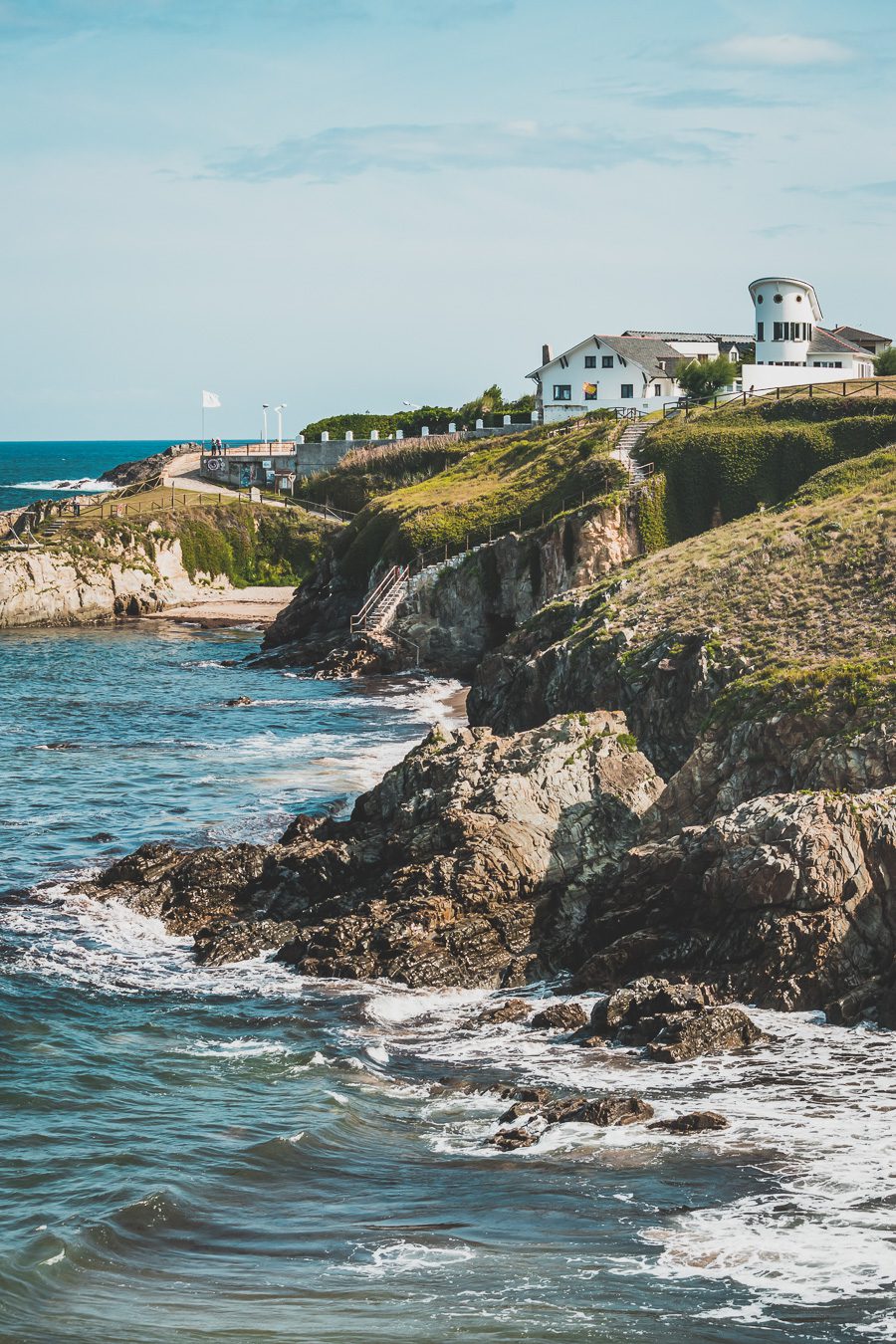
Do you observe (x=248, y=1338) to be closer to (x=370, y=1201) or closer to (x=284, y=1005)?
(x=370, y=1201)

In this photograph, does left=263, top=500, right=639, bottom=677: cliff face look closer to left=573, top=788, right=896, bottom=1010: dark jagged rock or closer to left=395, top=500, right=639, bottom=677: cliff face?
left=395, top=500, right=639, bottom=677: cliff face

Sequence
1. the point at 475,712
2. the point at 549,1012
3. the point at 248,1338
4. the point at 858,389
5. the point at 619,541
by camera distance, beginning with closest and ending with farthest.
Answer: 1. the point at 248,1338
2. the point at 549,1012
3. the point at 475,712
4. the point at 619,541
5. the point at 858,389

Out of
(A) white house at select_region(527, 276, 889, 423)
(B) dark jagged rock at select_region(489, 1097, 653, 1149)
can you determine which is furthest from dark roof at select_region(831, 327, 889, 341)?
(B) dark jagged rock at select_region(489, 1097, 653, 1149)

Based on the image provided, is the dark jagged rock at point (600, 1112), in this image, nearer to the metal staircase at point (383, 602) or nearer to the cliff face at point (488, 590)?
the cliff face at point (488, 590)

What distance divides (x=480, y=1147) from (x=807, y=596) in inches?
927

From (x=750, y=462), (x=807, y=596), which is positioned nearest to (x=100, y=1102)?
(x=807, y=596)

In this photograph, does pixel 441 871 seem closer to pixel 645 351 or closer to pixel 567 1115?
pixel 567 1115

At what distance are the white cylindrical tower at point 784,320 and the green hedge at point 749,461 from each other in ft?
84.8

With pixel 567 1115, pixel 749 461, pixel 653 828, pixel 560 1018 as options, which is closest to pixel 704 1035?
pixel 560 1018

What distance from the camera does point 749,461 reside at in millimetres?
71688

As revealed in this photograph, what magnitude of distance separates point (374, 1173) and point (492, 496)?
62324 mm

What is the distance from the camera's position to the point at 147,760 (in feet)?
171

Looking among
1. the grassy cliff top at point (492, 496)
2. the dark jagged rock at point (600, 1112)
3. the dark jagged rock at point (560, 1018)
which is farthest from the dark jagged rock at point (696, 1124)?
the grassy cliff top at point (492, 496)

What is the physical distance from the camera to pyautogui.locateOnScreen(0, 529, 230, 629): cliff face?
9031cm
